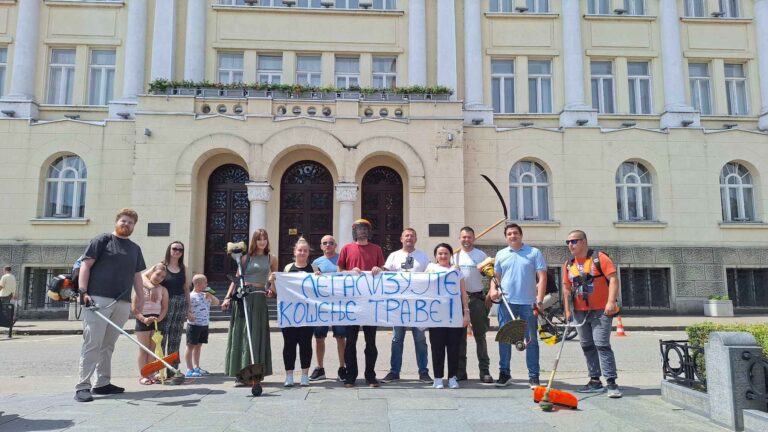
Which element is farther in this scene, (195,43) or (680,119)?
(680,119)

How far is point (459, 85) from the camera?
21172mm

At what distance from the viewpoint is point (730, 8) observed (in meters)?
22.4

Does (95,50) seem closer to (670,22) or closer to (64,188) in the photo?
(64,188)

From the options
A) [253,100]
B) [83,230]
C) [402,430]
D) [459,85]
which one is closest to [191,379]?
[402,430]

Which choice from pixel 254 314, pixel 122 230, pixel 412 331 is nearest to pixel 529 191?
pixel 412 331

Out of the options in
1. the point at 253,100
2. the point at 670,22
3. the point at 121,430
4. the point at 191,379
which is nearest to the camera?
the point at 121,430

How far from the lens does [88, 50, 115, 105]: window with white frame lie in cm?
2062

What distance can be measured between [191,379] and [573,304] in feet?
18.1

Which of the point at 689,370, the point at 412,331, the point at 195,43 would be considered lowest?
the point at 689,370

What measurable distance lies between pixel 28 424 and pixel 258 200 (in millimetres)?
13251

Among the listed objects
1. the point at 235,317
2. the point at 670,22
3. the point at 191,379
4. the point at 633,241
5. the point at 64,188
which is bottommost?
the point at 191,379

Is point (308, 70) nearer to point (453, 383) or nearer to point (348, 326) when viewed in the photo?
point (348, 326)

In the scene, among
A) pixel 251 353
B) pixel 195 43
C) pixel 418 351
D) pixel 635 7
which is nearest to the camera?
pixel 251 353

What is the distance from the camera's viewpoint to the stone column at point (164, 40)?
2012cm
